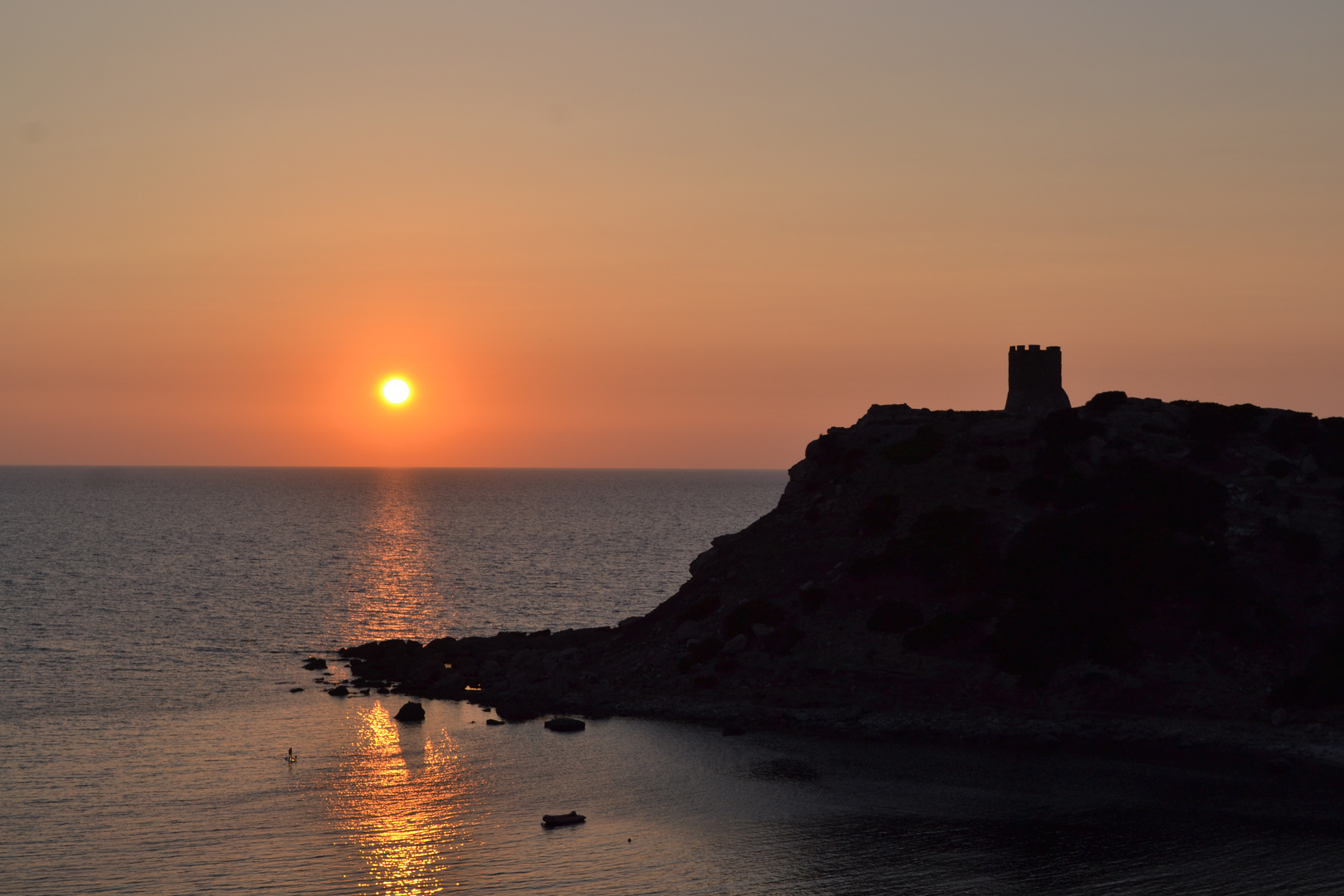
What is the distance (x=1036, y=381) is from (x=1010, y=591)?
2883cm

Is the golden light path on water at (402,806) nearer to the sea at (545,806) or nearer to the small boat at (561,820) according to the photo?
the sea at (545,806)

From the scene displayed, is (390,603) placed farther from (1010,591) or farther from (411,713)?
(1010,591)

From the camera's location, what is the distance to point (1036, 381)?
97.1 meters

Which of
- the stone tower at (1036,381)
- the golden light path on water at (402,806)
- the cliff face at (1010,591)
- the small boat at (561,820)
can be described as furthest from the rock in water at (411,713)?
the stone tower at (1036,381)

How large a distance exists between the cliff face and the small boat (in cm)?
2118

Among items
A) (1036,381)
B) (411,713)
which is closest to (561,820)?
(411,713)

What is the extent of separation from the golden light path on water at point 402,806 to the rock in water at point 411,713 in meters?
0.87

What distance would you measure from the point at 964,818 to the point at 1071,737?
1493 centimetres

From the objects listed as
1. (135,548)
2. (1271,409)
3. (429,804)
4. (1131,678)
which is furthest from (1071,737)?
(135,548)

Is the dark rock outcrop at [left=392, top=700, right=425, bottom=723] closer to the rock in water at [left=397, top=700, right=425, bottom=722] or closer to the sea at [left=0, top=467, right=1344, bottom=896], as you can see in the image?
the rock in water at [left=397, top=700, right=425, bottom=722]

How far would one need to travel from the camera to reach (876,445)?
300ft

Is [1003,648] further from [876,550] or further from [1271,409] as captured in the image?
[1271,409]

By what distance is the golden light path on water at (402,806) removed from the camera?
42.7 metres

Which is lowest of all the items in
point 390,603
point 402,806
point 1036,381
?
point 402,806
